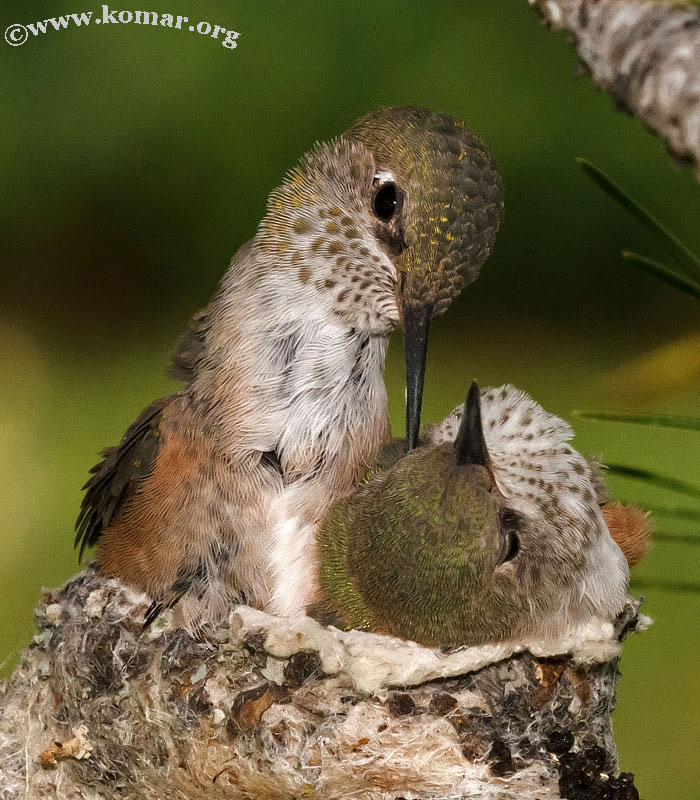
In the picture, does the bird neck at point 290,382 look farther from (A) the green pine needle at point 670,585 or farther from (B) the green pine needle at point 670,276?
(B) the green pine needle at point 670,276

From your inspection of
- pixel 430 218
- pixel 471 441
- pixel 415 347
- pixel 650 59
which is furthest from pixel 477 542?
pixel 650 59

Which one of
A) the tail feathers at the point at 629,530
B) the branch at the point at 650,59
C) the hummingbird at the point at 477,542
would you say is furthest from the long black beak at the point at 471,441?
the branch at the point at 650,59

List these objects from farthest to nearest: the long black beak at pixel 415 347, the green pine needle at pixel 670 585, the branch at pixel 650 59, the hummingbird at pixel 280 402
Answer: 1. the hummingbird at pixel 280 402
2. the long black beak at pixel 415 347
3. the green pine needle at pixel 670 585
4. the branch at pixel 650 59

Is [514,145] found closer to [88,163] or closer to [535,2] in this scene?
[88,163]

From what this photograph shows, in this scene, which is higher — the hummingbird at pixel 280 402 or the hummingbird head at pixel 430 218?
the hummingbird head at pixel 430 218

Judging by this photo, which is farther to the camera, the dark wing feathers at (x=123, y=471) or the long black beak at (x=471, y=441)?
the dark wing feathers at (x=123, y=471)

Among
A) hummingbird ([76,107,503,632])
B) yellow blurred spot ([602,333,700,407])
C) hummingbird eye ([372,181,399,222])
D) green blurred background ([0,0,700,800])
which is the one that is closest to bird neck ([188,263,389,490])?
hummingbird ([76,107,503,632])

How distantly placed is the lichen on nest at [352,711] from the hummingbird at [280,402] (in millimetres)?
59

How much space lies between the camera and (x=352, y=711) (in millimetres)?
1191

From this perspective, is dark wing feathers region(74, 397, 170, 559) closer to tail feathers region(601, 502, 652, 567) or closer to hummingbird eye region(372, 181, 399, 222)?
hummingbird eye region(372, 181, 399, 222)

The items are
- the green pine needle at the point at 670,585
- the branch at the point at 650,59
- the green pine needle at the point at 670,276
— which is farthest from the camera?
the green pine needle at the point at 670,585

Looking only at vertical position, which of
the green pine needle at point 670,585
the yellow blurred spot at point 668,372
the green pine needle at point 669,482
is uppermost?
the yellow blurred spot at point 668,372

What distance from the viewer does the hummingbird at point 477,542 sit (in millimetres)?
1091

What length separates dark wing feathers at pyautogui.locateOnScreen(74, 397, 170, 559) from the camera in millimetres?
1296
